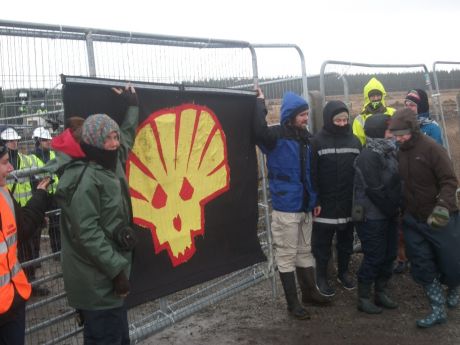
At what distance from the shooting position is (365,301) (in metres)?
5.06

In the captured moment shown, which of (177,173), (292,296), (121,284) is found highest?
(177,173)

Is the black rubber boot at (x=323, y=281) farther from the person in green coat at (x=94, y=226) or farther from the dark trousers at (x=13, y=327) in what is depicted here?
the dark trousers at (x=13, y=327)

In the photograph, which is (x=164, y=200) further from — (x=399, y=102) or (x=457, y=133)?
(x=457, y=133)

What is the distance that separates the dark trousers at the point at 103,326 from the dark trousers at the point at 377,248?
8.66 feet

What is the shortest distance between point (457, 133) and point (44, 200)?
9569 mm

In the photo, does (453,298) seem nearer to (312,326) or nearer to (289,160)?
(312,326)

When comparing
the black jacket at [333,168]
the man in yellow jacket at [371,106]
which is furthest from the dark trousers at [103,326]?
the man in yellow jacket at [371,106]

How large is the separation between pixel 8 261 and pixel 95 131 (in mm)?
883

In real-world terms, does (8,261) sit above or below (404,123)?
below

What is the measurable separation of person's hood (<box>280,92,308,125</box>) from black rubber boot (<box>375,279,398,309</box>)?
6.11ft

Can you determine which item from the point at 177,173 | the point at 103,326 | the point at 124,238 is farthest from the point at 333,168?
the point at 103,326

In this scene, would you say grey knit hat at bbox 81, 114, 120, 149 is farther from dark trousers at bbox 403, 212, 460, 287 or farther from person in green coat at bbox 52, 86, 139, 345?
dark trousers at bbox 403, 212, 460, 287

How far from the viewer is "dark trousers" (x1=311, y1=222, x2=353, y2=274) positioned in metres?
5.22

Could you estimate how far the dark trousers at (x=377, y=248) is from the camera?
4910 millimetres
